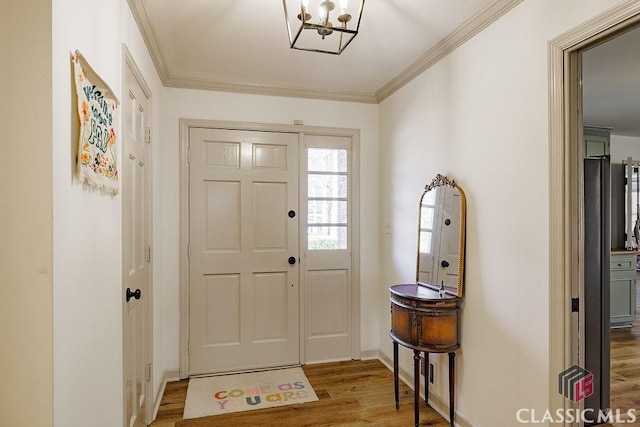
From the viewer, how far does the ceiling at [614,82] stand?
2.47 m

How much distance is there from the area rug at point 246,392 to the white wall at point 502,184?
3.61 feet

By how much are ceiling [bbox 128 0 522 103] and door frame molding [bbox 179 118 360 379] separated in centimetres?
31

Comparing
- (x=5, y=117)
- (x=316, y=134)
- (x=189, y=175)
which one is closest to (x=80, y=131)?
(x=5, y=117)

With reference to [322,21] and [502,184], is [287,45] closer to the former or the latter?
[322,21]

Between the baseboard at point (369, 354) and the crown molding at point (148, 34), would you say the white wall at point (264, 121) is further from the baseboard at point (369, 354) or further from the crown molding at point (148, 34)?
the crown molding at point (148, 34)

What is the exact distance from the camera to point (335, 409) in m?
2.58

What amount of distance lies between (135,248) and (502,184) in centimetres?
211

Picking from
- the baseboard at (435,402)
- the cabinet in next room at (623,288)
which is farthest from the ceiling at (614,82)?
the baseboard at (435,402)

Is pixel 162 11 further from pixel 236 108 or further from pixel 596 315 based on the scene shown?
pixel 596 315

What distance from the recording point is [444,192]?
8.16ft

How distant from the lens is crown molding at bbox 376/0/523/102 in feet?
6.47

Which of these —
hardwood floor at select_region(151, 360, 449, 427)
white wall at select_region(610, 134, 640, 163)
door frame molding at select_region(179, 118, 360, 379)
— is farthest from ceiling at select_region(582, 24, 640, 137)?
hardwood floor at select_region(151, 360, 449, 427)

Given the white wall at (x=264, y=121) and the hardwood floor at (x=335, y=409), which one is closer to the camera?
the hardwood floor at (x=335, y=409)

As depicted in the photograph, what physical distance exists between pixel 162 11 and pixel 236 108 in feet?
3.80
